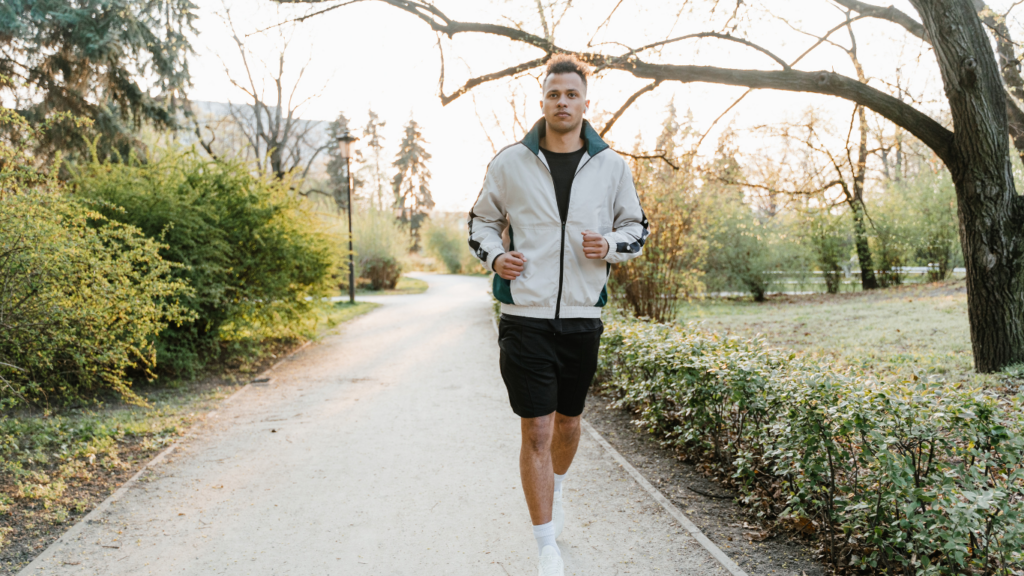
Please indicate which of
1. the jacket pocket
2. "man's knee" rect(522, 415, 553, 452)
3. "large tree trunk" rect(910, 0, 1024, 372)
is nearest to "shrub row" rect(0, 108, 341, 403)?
the jacket pocket

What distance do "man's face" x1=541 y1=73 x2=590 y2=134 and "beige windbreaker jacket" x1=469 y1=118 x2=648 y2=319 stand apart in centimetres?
12

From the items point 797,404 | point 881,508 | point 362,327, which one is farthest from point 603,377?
point 362,327

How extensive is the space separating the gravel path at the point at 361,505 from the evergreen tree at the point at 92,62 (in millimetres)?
7271

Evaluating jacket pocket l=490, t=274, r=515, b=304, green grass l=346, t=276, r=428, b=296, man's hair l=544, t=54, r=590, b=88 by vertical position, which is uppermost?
man's hair l=544, t=54, r=590, b=88

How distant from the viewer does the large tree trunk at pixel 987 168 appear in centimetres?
570

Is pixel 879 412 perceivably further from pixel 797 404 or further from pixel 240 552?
pixel 240 552

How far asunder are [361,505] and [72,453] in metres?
2.45

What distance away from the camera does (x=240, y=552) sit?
3115 mm

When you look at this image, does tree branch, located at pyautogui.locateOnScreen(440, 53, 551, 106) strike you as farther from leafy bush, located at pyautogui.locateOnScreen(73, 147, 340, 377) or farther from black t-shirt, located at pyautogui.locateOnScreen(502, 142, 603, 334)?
black t-shirt, located at pyautogui.locateOnScreen(502, 142, 603, 334)

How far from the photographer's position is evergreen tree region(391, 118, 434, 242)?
60.8 m

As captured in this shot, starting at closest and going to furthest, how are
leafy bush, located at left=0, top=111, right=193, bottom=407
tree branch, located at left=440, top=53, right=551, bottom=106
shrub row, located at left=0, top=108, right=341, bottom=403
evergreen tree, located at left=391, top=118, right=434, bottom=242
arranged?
leafy bush, located at left=0, top=111, right=193, bottom=407, shrub row, located at left=0, top=108, right=341, bottom=403, tree branch, located at left=440, top=53, right=551, bottom=106, evergreen tree, located at left=391, top=118, right=434, bottom=242

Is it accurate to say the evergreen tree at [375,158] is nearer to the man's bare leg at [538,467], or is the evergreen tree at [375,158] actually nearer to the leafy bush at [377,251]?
the leafy bush at [377,251]

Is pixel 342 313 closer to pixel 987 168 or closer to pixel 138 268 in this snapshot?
pixel 138 268

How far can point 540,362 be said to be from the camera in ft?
9.08
